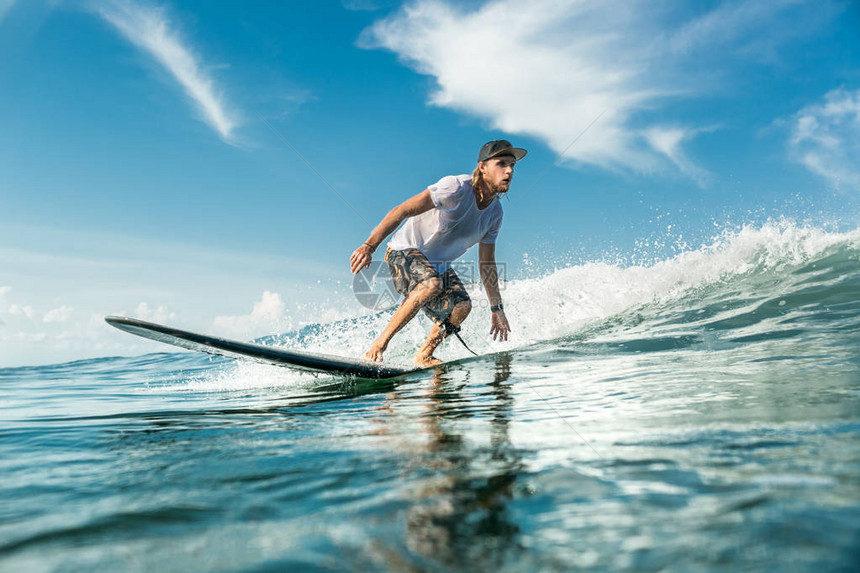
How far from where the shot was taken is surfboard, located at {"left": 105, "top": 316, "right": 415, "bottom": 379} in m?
4.34

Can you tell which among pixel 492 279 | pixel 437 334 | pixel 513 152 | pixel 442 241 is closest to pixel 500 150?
pixel 513 152

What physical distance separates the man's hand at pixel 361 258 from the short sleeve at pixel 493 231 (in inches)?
69.9

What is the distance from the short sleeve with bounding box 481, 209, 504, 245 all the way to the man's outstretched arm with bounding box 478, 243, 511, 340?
0.05m

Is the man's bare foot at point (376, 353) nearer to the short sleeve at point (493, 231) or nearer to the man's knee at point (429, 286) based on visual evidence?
the man's knee at point (429, 286)

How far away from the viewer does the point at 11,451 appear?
260 centimetres

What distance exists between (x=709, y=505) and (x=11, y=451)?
312cm

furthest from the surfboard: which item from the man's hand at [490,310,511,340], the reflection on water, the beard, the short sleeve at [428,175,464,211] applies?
the reflection on water

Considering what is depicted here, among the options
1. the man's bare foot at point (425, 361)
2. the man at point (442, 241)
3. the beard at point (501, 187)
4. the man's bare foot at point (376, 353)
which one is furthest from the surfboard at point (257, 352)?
the beard at point (501, 187)

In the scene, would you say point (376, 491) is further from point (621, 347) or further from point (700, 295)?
point (700, 295)

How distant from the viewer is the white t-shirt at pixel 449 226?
17.4ft

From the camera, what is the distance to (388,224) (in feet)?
16.6

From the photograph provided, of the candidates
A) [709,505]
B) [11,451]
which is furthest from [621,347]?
[11,451]

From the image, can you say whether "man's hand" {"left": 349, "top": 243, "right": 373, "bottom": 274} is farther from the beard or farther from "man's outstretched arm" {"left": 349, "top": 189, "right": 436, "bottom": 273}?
the beard

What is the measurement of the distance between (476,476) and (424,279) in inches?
154
